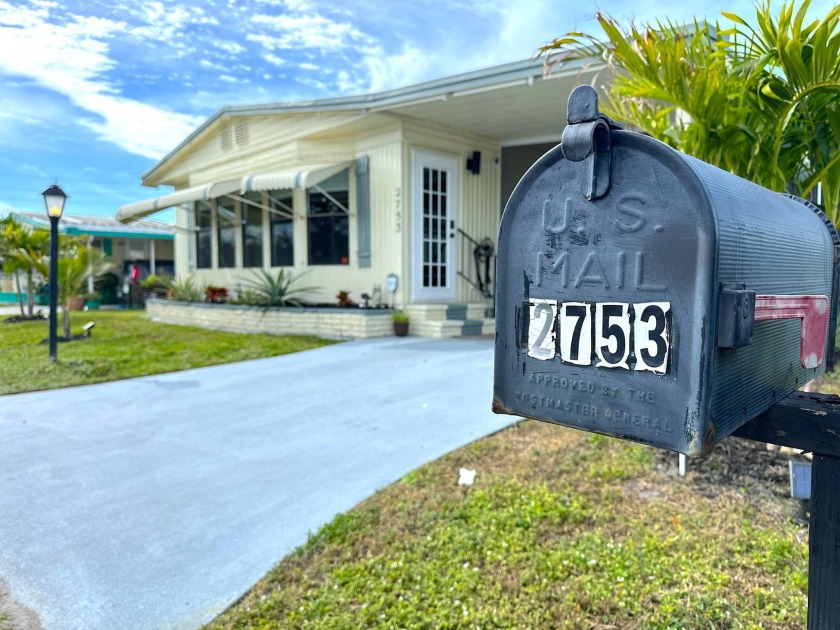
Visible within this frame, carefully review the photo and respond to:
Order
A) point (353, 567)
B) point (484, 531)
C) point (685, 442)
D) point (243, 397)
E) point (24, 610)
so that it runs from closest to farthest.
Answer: point (685, 442) < point (24, 610) < point (353, 567) < point (484, 531) < point (243, 397)

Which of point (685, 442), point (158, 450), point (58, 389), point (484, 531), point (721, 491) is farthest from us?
point (58, 389)

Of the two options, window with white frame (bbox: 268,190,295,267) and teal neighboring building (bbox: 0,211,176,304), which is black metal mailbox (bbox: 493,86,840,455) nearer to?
window with white frame (bbox: 268,190,295,267)

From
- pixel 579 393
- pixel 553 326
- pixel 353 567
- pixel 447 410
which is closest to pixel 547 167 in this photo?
pixel 553 326

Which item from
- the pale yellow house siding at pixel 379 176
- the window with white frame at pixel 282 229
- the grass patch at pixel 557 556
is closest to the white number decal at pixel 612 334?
the grass patch at pixel 557 556

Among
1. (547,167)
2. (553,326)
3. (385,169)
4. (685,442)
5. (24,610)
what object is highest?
(385,169)

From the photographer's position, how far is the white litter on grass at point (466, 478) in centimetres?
304

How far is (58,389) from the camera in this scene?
5.77 meters

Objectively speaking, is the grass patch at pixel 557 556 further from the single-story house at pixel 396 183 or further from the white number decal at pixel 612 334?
the single-story house at pixel 396 183

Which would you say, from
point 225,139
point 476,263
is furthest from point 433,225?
point 225,139

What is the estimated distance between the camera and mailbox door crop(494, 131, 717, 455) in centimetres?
85

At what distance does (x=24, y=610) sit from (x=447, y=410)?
2910mm

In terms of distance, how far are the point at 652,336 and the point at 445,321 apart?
7.85 meters

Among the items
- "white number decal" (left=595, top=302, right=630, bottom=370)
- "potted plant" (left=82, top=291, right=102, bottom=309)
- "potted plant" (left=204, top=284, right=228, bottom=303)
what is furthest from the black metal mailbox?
"potted plant" (left=82, top=291, right=102, bottom=309)

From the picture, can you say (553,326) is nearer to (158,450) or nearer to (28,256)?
(158,450)
